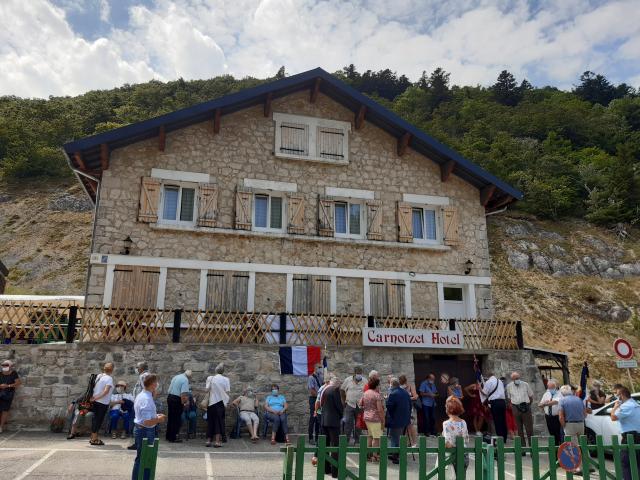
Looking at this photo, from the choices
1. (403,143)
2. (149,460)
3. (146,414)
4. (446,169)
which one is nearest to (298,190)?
(403,143)

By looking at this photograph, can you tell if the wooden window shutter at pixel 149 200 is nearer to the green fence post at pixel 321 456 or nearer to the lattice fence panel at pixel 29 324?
the lattice fence panel at pixel 29 324

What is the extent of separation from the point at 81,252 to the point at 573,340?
3363 centimetres

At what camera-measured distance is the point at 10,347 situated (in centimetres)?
1173

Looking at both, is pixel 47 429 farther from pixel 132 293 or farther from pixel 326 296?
pixel 326 296

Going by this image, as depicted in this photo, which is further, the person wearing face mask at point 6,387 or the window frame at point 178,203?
the window frame at point 178,203

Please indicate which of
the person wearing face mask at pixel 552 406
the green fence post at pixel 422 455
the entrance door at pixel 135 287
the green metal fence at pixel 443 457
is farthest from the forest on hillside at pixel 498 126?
the green fence post at pixel 422 455

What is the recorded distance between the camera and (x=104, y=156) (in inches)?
595

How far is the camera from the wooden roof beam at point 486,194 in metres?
18.2

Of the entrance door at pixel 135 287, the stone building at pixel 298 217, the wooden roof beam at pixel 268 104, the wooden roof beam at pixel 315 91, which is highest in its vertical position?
the wooden roof beam at pixel 315 91

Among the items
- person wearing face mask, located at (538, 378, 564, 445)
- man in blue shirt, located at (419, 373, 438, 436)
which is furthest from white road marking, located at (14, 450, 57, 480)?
person wearing face mask, located at (538, 378, 564, 445)

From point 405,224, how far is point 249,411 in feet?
27.3

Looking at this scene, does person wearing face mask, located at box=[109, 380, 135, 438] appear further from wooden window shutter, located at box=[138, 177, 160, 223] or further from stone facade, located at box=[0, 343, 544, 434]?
wooden window shutter, located at box=[138, 177, 160, 223]

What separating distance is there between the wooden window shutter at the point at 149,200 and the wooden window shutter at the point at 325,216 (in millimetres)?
4975

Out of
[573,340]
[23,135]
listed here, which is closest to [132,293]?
[573,340]
